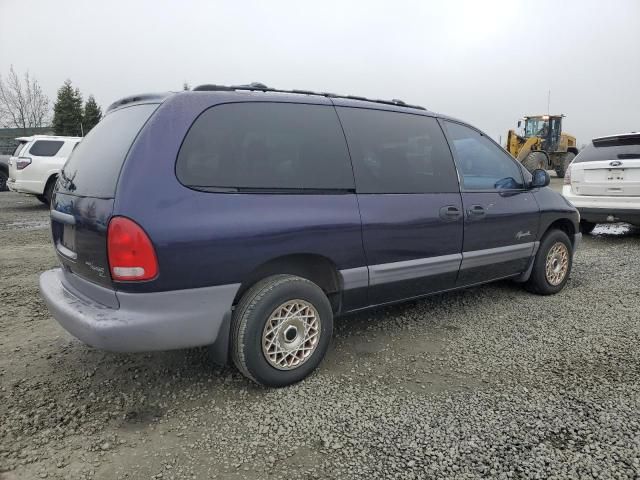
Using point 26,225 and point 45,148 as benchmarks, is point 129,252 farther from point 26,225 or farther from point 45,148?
point 45,148

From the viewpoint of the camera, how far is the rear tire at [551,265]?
4613 mm

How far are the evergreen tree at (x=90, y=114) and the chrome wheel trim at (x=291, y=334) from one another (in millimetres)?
44602

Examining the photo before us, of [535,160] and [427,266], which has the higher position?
[535,160]

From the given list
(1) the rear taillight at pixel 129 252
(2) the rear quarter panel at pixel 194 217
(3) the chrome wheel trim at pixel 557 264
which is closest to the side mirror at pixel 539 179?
(3) the chrome wheel trim at pixel 557 264

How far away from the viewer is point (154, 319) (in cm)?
246

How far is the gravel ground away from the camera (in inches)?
88.0

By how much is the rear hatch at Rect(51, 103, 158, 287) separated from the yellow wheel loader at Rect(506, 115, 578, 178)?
19.0 meters

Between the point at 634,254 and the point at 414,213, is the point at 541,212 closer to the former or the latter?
the point at 414,213

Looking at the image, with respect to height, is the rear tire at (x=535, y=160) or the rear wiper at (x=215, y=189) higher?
the rear tire at (x=535, y=160)

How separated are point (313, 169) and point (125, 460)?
1.89 m

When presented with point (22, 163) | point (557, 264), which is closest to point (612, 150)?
point (557, 264)

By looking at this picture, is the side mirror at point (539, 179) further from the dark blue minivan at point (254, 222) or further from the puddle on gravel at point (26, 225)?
the puddle on gravel at point (26, 225)

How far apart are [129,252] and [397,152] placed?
2.02 meters

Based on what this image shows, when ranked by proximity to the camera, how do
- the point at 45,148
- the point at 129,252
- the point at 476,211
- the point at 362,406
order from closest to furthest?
the point at 129,252
the point at 362,406
the point at 476,211
the point at 45,148
